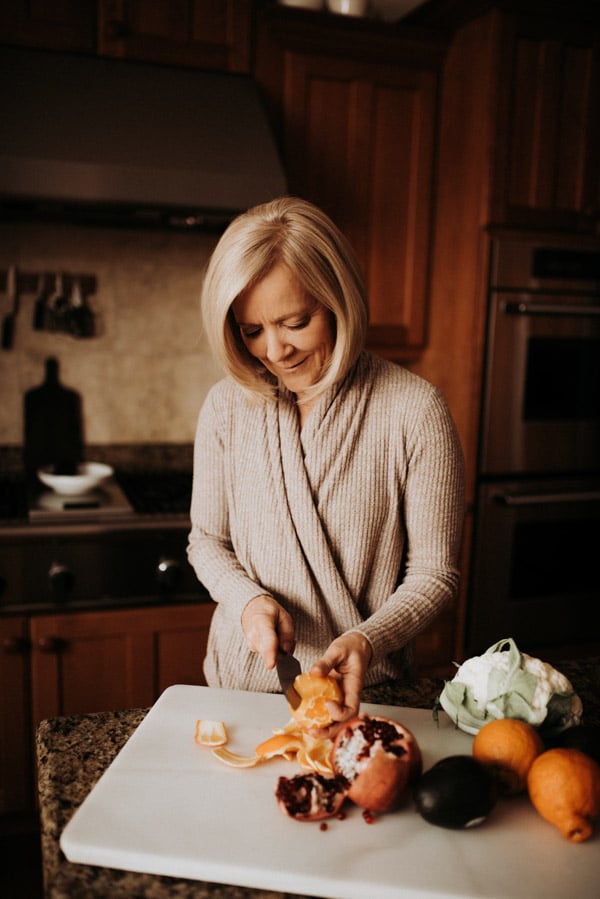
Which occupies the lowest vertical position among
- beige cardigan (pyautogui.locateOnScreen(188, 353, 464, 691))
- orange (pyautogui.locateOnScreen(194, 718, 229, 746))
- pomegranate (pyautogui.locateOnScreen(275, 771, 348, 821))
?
orange (pyautogui.locateOnScreen(194, 718, 229, 746))

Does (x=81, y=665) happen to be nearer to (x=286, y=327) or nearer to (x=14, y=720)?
(x=14, y=720)

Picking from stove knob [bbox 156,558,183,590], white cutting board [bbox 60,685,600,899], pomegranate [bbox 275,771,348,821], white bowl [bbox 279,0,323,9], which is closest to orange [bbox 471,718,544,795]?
white cutting board [bbox 60,685,600,899]

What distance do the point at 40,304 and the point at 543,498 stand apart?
5.39ft

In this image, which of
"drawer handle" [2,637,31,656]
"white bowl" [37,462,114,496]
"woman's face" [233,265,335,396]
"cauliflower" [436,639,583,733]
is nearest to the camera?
"cauliflower" [436,639,583,733]

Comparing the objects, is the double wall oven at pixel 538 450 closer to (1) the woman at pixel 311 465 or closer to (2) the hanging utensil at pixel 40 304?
(1) the woman at pixel 311 465

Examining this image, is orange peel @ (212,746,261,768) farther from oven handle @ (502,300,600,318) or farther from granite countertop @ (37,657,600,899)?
oven handle @ (502,300,600,318)

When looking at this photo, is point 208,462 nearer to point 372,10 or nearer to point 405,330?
point 405,330

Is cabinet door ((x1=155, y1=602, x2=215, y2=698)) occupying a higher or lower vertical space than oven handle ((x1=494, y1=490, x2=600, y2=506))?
lower

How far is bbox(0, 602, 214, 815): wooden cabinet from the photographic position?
6.29ft

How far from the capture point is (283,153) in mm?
2219

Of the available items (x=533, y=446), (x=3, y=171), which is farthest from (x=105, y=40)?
(x=533, y=446)

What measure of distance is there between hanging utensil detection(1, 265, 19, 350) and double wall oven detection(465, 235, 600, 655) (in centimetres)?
142

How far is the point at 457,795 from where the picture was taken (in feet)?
2.37

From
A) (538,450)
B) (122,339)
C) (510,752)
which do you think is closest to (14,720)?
(122,339)
